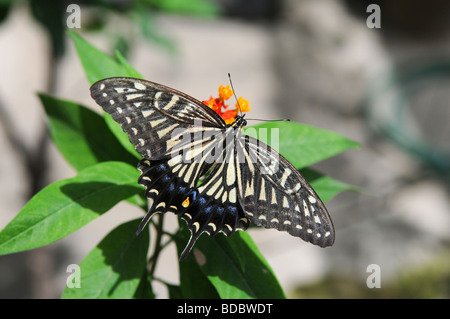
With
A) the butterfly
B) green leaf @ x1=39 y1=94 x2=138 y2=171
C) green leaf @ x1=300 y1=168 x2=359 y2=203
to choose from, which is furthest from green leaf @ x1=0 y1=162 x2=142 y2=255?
green leaf @ x1=300 y1=168 x2=359 y2=203

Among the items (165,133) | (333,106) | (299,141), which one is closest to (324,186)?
(299,141)

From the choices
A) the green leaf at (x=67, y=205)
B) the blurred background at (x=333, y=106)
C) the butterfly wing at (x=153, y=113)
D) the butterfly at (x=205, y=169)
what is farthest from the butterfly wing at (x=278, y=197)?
the blurred background at (x=333, y=106)

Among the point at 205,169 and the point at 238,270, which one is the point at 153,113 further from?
the point at 238,270

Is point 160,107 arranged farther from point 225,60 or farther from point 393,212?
point 225,60

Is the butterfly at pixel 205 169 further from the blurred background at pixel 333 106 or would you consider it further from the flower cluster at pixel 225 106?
the blurred background at pixel 333 106

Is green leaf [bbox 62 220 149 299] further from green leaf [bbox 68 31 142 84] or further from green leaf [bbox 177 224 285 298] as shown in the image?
green leaf [bbox 68 31 142 84]
